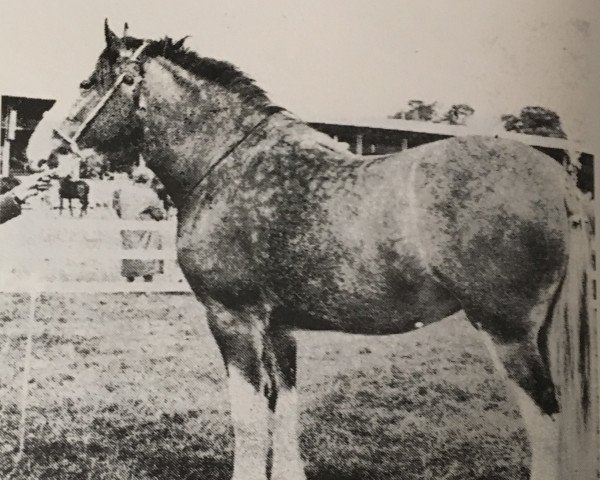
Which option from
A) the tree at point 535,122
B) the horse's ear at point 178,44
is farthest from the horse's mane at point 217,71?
the tree at point 535,122

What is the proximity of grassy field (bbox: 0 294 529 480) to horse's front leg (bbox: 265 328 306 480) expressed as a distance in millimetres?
19

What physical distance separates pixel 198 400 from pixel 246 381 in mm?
83

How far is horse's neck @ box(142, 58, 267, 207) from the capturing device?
117cm

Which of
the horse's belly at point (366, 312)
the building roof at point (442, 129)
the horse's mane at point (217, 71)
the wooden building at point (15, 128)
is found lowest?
the horse's belly at point (366, 312)

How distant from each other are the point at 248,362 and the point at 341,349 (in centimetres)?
16

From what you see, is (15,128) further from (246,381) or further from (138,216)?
(246,381)

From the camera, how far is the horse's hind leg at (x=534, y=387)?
118 cm

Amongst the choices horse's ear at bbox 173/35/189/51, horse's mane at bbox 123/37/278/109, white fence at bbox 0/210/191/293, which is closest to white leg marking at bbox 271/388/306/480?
white fence at bbox 0/210/191/293

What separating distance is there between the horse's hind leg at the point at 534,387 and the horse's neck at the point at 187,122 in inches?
20.7

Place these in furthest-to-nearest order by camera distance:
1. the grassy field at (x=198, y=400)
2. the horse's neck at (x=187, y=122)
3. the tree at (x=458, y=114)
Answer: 1. the tree at (x=458, y=114)
2. the horse's neck at (x=187, y=122)
3. the grassy field at (x=198, y=400)

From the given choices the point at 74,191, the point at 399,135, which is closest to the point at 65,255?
the point at 74,191

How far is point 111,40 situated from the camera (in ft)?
3.77

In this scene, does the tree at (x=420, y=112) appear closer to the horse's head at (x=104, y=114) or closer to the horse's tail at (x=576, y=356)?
the horse's tail at (x=576, y=356)

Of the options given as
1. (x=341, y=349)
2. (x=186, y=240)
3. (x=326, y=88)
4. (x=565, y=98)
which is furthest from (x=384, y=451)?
(x=565, y=98)
